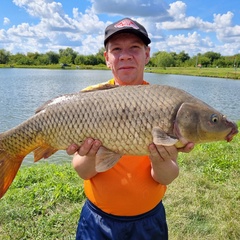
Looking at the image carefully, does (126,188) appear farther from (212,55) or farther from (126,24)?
(212,55)

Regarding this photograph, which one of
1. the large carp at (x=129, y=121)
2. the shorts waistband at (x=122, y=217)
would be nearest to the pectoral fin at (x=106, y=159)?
the large carp at (x=129, y=121)

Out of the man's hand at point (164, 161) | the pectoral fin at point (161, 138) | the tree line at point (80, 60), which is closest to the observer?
the pectoral fin at point (161, 138)

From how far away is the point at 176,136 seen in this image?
1459 millimetres

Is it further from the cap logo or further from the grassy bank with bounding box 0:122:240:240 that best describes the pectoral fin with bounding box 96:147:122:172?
the grassy bank with bounding box 0:122:240:240

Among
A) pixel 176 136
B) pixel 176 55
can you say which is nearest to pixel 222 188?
pixel 176 136

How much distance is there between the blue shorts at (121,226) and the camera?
5.39ft

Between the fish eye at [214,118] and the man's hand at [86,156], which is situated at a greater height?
the fish eye at [214,118]

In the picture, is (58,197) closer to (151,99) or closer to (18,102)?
(151,99)

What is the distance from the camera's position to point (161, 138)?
1384 millimetres

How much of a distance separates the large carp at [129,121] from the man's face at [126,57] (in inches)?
11.0

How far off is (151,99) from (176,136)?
208mm

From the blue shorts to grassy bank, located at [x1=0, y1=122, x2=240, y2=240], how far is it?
80 cm

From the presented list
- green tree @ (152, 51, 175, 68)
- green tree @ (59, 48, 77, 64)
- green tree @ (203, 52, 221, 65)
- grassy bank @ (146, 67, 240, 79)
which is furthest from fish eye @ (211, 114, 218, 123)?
green tree @ (203, 52, 221, 65)

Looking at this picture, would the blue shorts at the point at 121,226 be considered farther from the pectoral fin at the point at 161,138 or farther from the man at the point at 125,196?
the pectoral fin at the point at 161,138
